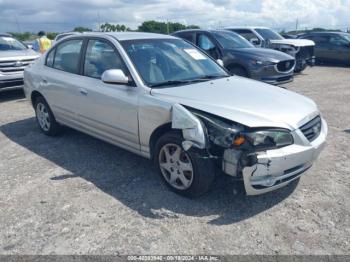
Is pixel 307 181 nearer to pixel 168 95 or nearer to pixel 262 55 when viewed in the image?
pixel 168 95

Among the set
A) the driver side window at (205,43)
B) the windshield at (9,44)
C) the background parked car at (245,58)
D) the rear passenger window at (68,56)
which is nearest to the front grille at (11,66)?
the windshield at (9,44)

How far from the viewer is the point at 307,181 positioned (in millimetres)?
3758

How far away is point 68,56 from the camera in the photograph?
488 centimetres

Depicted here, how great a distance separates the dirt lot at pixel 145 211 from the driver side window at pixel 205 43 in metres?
5.05

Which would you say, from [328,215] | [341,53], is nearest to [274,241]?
[328,215]

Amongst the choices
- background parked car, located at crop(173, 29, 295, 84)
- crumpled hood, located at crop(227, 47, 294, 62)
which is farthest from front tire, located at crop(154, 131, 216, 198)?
crumpled hood, located at crop(227, 47, 294, 62)

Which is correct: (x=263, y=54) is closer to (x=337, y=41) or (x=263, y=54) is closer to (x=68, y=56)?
(x=68, y=56)

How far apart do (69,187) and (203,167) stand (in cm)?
166

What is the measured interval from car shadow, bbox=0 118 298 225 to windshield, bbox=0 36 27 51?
5.35 meters

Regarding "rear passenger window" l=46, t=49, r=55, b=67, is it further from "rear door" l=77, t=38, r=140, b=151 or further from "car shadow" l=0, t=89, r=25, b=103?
"car shadow" l=0, t=89, r=25, b=103

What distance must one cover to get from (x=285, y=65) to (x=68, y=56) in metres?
5.64

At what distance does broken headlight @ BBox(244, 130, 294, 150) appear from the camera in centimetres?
292

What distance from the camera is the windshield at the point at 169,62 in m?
3.80

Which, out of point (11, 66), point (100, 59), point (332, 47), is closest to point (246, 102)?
point (100, 59)
